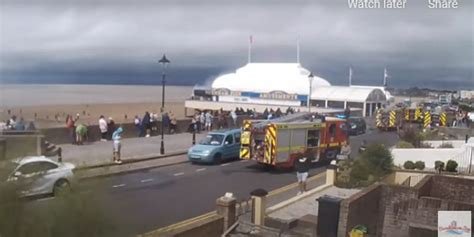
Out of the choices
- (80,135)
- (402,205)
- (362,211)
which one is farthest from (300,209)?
(80,135)

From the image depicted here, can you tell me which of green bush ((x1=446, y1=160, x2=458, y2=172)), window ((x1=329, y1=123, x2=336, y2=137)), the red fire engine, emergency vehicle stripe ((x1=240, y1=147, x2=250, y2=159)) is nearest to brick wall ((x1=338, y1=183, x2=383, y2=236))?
green bush ((x1=446, y1=160, x2=458, y2=172))

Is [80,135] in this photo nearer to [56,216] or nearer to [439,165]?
[439,165]

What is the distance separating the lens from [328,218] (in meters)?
11.6

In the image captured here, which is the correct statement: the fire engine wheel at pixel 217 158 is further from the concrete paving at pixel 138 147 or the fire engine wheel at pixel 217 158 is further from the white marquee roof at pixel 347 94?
the white marquee roof at pixel 347 94

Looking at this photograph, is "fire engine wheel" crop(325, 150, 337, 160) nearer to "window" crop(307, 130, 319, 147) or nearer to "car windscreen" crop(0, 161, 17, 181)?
"window" crop(307, 130, 319, 147)

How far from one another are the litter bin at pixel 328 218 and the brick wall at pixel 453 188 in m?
3.44

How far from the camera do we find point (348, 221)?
1124 centimetres

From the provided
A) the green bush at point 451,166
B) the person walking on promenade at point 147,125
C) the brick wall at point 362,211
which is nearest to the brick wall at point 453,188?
the brick wall at point 362,211

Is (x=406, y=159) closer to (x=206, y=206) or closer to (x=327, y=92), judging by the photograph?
(x=206, y=206)

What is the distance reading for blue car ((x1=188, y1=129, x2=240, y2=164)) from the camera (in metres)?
22.2

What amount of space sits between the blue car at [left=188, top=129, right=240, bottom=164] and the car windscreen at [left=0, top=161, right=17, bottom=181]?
1458 cm

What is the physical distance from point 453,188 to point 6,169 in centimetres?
1064

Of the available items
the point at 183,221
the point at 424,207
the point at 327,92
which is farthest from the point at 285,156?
the point at 327,92

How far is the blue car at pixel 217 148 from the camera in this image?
73.0 feet
